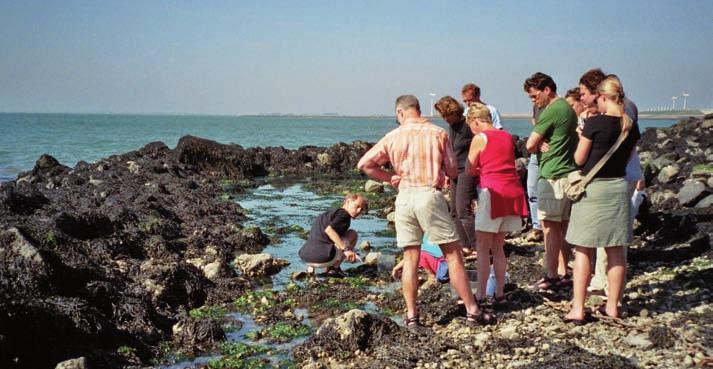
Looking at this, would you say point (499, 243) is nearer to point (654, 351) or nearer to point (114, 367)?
point (654, 351)

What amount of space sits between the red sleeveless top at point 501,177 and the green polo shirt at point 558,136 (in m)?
0.44

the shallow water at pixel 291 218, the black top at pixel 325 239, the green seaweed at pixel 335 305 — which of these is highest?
the black top at pixel 325 239

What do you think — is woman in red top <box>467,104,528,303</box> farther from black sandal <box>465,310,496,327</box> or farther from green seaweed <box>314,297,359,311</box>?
green seaweed <box>314,297,359,311</box>

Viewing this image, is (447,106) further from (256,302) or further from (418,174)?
(256,302)

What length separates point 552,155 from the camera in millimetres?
6340

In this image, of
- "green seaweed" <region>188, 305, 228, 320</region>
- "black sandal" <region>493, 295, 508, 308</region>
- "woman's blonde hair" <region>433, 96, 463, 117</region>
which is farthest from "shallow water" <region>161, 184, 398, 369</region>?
"woman's blonde hair" <region>433, 96, 463, 117</region>

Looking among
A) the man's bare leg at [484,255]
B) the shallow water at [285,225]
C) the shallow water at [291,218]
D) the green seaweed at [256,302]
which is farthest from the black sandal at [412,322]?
the shallow water at [291,218]

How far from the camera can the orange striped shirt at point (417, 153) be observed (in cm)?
554

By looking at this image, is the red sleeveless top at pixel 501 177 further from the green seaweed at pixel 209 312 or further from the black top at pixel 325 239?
the green seaweed at pixel 209 312

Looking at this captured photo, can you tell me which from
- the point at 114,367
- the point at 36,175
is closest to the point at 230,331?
the point at 114,367

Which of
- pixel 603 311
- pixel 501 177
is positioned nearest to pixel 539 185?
pixel 501 177

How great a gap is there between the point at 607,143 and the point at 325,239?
13.1ft

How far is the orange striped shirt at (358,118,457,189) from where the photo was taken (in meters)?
5.54

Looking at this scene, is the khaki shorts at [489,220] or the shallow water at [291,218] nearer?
the khaki shorts at [489,220]
